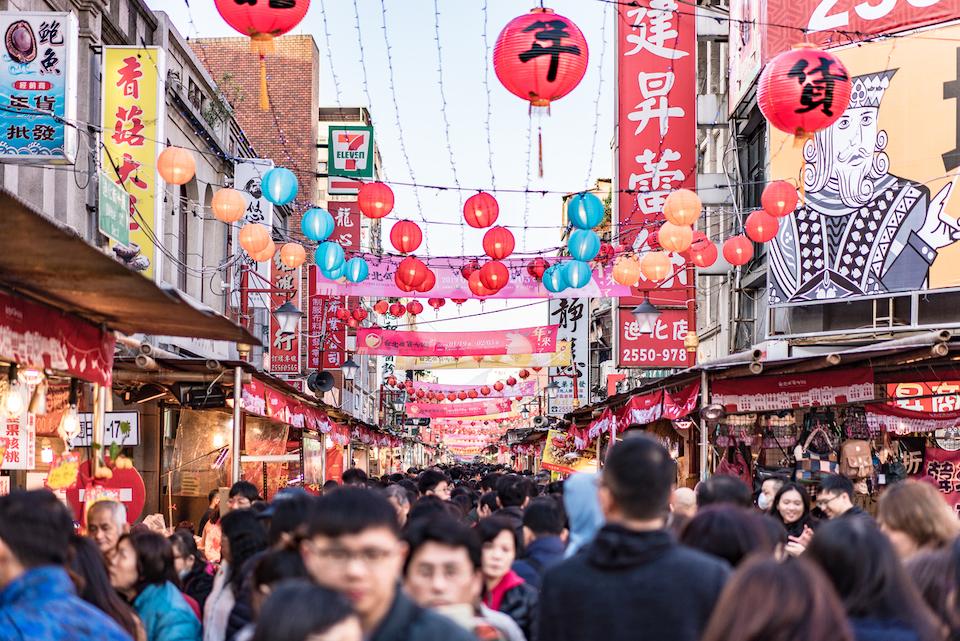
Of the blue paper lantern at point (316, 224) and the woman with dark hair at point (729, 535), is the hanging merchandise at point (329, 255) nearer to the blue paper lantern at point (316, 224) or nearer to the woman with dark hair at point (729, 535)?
the blue paper lantern at point (316, 224)

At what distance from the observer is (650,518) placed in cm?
→ 419

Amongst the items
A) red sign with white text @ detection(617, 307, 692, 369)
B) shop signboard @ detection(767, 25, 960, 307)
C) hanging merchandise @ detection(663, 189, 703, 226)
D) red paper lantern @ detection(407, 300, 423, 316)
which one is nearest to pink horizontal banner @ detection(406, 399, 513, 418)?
red paper lantern @ detection(407, 300, 423, 316)

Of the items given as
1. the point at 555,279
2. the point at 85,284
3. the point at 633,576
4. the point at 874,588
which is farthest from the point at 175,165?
the point at 874,588

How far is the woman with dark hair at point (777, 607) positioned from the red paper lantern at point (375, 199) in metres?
13.5

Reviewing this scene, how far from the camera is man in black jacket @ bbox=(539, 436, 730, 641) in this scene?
405 centimetres

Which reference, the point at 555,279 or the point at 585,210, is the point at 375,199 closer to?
the point at 585,210

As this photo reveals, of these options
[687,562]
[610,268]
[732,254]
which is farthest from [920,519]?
[610,268]

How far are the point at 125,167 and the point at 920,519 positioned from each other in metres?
15.0

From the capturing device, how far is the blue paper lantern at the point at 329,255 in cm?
1856

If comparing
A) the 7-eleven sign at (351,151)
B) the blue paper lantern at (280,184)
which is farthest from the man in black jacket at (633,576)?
the 7-eleven sign at (351,151)

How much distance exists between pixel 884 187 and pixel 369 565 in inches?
652

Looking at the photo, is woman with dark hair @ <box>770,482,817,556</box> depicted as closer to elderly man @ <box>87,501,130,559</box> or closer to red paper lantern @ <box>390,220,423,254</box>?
elderly man @ <box>87,501,130,559</box>

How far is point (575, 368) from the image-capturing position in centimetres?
4856

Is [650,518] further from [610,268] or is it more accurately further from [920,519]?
[610,268]
